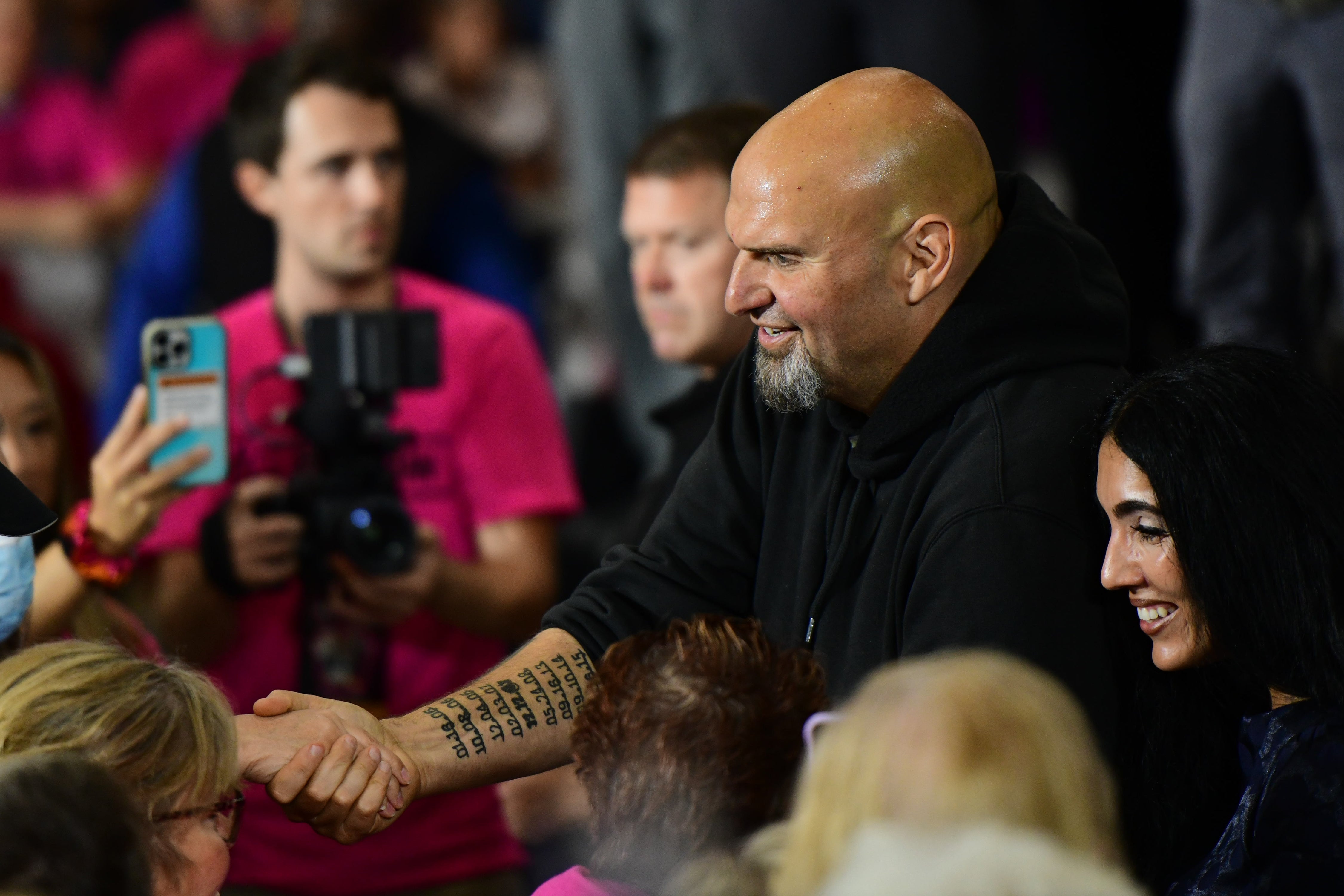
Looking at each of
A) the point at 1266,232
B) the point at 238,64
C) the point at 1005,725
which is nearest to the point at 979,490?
the point at 1005,725

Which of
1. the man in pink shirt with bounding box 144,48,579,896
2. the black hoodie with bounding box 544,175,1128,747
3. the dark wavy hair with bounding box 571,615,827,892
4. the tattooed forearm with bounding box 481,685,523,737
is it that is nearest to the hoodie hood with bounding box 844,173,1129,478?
the black hoodie with bounding box 544,175,1128,747

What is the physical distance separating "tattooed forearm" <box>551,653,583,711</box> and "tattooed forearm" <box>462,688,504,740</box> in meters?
0.10

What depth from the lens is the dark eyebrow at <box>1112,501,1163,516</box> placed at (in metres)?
1.90

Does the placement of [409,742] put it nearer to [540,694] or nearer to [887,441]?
[540,694]

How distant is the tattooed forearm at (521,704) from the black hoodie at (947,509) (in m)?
0.12

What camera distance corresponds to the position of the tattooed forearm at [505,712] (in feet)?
7.20

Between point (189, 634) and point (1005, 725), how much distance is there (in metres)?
1.84

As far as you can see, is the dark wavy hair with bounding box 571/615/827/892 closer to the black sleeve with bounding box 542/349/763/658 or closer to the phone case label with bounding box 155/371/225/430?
the black sleeve with bounding box 542/349/763/658

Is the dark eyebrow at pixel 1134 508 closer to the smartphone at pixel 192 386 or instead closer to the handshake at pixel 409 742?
the handshake at pixel 409 742

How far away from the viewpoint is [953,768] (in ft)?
4.53

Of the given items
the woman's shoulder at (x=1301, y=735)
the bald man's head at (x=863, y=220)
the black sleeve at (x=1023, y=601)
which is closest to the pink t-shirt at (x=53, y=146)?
the bald man's head at (x=863, y=220)

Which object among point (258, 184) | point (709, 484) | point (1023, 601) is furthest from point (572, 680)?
point (258, 184)

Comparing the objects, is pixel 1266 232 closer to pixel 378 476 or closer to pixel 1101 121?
pixel 1101 121

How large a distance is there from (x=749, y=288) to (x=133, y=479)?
3.66 feet
